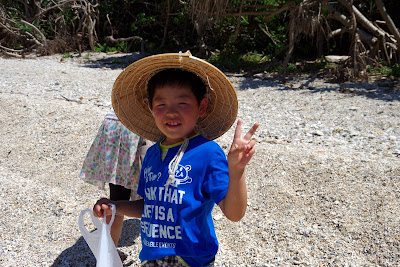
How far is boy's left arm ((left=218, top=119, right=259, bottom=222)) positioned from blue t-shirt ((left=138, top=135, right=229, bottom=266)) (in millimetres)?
43

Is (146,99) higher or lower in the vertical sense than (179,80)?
Result: lower

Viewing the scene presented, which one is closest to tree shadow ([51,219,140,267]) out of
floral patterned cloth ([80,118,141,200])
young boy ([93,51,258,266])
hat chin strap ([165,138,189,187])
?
floral patterned cloth ([80,118,141,200])

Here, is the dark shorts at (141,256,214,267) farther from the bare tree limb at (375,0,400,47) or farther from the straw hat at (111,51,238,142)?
the bare tree limb at (375,0,400,47)

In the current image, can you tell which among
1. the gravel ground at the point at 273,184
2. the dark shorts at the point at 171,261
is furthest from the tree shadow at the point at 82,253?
the dark shorts at the point at 171,261

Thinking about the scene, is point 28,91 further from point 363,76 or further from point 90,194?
point 363,76

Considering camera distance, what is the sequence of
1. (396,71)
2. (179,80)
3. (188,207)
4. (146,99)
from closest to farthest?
(188,207)
(179,80)
(146,99)
(396,71)

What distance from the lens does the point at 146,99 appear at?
5.76 feet

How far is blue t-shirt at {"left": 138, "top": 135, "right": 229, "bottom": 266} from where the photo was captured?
54.4 inches

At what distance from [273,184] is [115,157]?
1.64m

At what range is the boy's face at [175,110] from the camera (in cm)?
147

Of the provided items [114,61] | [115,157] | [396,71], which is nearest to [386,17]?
[396,71]

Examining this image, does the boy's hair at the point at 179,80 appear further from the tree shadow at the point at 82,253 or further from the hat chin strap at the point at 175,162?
the tree shadow at the point at 82,253

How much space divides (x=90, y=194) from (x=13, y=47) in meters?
12.0

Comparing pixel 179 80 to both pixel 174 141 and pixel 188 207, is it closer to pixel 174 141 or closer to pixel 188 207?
pixel 174 141
